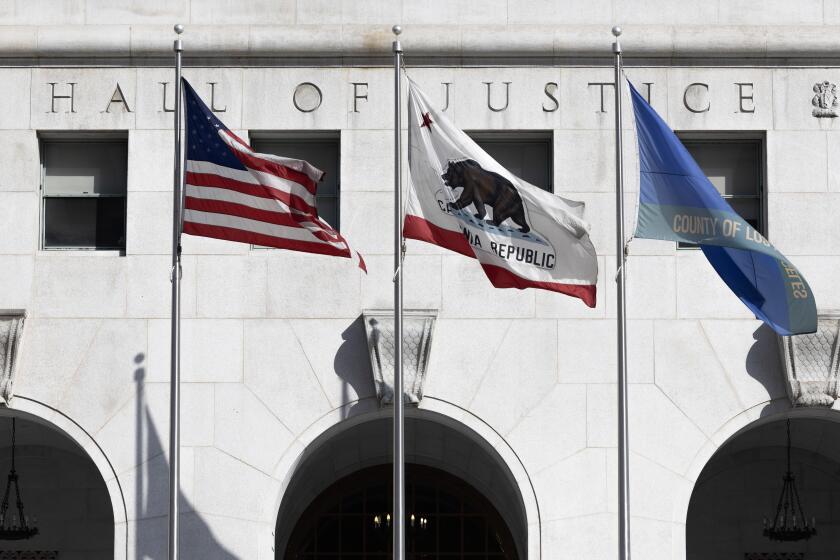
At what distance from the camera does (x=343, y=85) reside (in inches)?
926

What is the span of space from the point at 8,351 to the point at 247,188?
4695mm

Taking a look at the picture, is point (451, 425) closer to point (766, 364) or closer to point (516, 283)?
point (516, 283)

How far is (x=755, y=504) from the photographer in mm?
28016

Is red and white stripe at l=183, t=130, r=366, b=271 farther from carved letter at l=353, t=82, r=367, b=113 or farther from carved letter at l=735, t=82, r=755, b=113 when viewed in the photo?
carved letter at l=735, t=82, r=755, b=113

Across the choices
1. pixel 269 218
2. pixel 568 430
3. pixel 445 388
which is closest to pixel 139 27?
pixel 269 218

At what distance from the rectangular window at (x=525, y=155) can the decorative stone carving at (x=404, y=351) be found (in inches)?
102

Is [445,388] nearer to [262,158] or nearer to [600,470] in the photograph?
[600,470]

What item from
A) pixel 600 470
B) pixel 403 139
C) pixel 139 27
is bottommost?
pixel 600 470

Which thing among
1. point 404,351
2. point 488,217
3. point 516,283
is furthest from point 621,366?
point 404,351

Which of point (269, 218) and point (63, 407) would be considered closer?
point (269, 218)

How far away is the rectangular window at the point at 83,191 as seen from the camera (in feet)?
77.6

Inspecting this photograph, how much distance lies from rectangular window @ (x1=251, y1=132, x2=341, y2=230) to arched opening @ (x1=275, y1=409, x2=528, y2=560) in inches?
175

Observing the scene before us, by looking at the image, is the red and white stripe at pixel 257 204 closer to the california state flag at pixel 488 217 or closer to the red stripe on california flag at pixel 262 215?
the red stripe on california flag at pixel 262 215

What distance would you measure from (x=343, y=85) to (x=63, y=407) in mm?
5798
